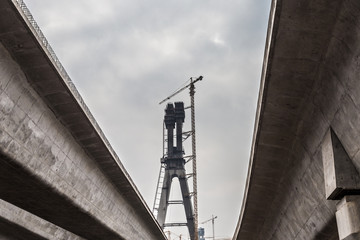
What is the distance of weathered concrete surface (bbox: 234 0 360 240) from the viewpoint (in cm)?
807

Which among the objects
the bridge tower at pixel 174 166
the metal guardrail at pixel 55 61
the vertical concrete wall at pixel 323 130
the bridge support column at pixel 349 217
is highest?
the bridge tower at pixel 174 166

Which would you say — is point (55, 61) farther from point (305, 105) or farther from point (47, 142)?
point (305, 105)

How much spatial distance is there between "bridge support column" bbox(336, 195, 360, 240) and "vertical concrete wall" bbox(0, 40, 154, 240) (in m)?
8.11

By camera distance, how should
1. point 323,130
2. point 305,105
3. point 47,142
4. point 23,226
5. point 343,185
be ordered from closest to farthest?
point 343,185
point 323,130
point 305,105
point 47,142
point 23,226

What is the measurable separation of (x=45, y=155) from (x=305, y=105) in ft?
24.6

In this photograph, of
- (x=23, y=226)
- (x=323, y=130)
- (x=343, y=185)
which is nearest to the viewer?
(x=343, y=185)

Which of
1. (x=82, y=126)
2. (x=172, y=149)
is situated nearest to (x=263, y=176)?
(x=82, y=126)

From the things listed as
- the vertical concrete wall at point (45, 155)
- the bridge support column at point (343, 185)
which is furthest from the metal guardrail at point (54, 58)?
the bridge support column at point (343, 185)

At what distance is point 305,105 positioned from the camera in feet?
34.6

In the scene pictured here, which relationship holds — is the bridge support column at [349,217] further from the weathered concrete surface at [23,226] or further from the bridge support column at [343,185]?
the weathered concrete surface at [23,226]

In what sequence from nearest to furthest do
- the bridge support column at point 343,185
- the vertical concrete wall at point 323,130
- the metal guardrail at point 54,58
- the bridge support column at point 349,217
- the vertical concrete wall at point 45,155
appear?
the vertical concrete wall at point 323,130, the bridge support column at point 349,217, the bridge support column at point 343,185, the metal guardrail at point 54,58, the vertical concrete wall at point 45,155

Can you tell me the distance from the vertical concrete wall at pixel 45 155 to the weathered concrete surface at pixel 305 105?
6119mm

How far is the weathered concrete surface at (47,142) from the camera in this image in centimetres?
986

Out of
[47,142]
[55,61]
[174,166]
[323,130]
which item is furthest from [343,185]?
[174,166]
